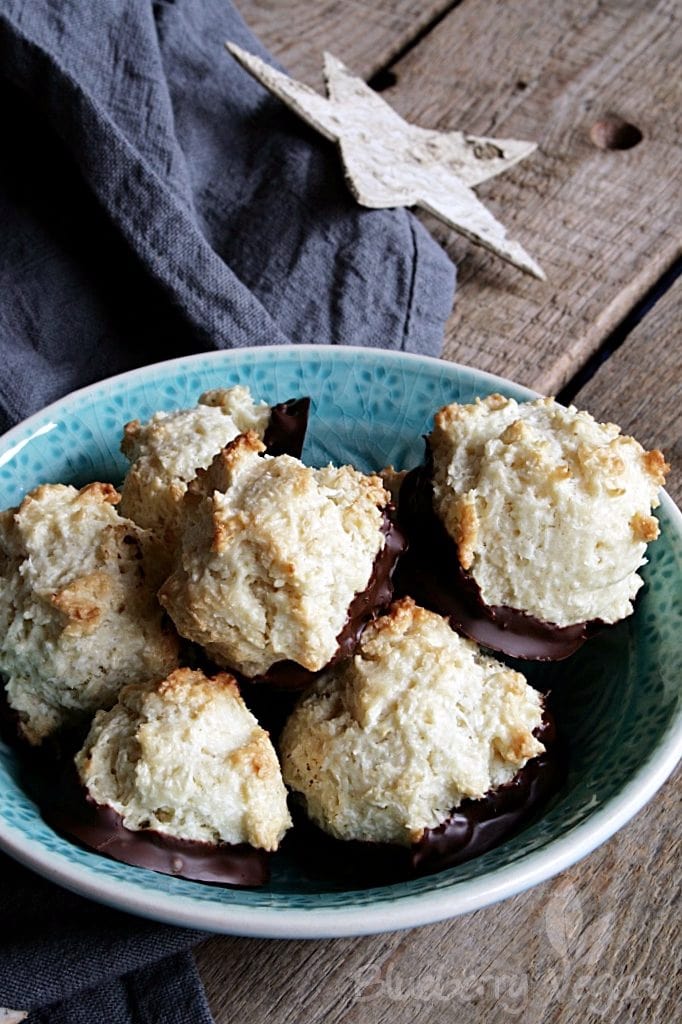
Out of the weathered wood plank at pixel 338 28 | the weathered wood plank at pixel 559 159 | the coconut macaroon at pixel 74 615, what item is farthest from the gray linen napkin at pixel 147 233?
the coconut macaroon at pixel 74 615

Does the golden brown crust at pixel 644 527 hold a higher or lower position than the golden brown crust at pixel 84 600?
higher

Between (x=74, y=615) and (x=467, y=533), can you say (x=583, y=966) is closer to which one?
(x=467, y=533)

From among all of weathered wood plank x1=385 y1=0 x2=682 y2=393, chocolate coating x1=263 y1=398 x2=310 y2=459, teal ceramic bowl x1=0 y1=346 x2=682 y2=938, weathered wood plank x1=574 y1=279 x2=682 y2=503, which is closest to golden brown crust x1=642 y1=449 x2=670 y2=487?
teal ceramic bowl x1=0 y1=346 x2=682 y2=938

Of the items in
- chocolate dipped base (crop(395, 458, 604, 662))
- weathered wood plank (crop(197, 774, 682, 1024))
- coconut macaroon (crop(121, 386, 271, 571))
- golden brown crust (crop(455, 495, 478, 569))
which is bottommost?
weathered wood plank (crop(197, 774, 682, 1024))

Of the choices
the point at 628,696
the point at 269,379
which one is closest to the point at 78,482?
the point at 269,379

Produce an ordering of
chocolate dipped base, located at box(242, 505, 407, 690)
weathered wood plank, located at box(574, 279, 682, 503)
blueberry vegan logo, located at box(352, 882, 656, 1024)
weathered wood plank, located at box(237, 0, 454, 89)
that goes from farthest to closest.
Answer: weathered wood plank, located at box(237, 0, 454, 89) < weathered wood plank, located at box(574, 279, 682, 503) < blueberry vegan logo, located at box(352, 882, 656, 1024) < chocolate dipped base, located at box(242, 505, 407, 690)

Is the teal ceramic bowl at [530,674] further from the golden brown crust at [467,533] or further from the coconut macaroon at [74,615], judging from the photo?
the golden brown crust at [467,533]

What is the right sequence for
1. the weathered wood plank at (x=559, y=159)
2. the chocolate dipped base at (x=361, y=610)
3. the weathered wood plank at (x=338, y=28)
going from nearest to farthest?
the chocolate dipped base at (x=361, y=610), the weathered wood plank at (x=559, y=159), the weathered wood plank at (x=338, y=28)

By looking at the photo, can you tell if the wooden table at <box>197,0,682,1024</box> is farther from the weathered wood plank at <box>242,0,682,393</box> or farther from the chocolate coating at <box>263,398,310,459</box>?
the chocolate coating at <box>263,398,310,459</box>
